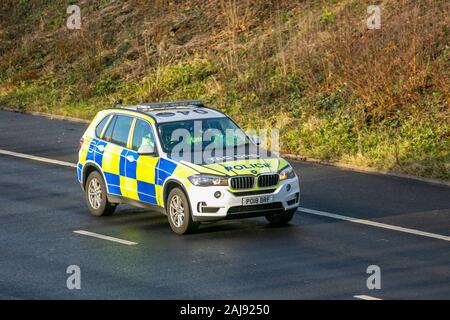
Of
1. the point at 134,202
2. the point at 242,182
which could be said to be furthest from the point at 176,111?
the point at 242,182

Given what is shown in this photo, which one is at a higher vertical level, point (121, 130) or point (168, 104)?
point (168, 104)

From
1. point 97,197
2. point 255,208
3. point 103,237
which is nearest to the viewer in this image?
point 255,208

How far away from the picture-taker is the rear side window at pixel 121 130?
66.3ft

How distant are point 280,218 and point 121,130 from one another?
Result: 3160 mm

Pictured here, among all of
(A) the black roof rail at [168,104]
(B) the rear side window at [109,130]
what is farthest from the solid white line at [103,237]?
(A) the black roof rail at [168,104]

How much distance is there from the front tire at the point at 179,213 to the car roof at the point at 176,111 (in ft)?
5.37

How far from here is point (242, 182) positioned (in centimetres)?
1833

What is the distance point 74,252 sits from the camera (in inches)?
698

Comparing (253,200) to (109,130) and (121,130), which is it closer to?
(121,130)

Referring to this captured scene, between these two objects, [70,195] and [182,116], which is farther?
[70,195]
